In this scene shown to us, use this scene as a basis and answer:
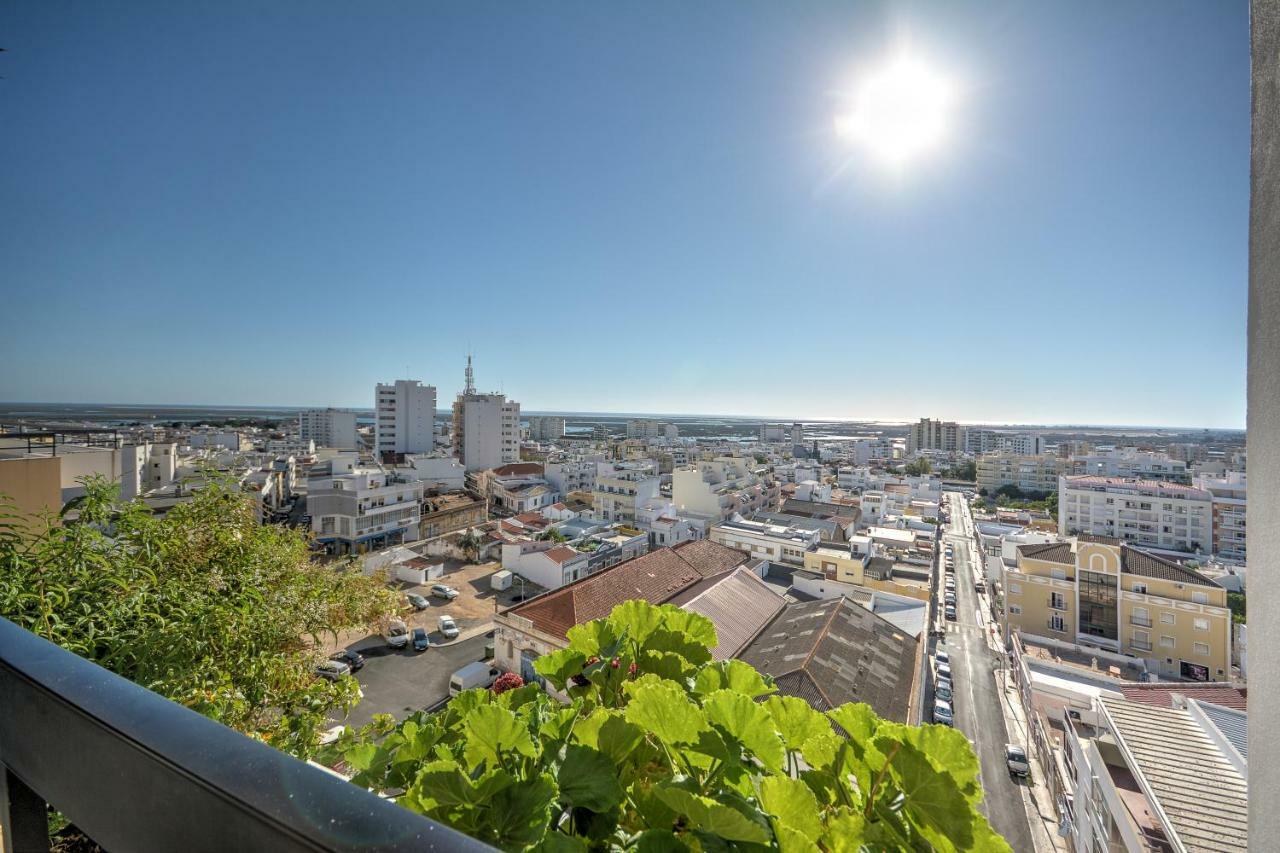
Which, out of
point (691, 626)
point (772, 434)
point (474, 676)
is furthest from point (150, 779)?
point (772, 434)

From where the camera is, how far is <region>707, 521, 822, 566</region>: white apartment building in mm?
14977

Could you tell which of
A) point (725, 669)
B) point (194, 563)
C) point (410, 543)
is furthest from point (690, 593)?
point (410, 543)

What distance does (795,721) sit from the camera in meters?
0.56

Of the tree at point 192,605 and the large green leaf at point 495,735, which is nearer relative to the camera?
the large green leaf at point 495,735

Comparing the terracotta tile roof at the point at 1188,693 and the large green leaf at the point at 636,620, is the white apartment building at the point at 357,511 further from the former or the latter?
the terracotta tile roof at the point at 1188,693

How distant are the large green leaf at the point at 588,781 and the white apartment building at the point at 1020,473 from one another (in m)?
47.1

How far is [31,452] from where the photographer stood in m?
3.30

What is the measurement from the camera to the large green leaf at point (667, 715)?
1.66 feet

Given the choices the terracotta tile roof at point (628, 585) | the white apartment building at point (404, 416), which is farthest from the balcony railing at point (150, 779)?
the white apartment building at point (404, 416)

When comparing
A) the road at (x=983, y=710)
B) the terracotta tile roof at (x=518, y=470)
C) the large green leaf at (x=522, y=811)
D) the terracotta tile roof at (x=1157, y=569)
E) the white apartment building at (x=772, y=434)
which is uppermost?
the large green leaf at (x=522, y=811)

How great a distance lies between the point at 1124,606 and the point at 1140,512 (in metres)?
16.5

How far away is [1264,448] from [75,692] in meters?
0.95

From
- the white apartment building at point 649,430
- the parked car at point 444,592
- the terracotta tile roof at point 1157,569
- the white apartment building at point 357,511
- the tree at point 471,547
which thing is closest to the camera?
the terracotta tile roof at point 1157,569

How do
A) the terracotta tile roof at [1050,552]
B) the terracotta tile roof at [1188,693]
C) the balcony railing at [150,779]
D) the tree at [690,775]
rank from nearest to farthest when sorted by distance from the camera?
the balcony railing at [150,779] → the tree at [690,775] → the terracotta tile roof at [1188,693] → the terracotta tile roof at [1050,552]
